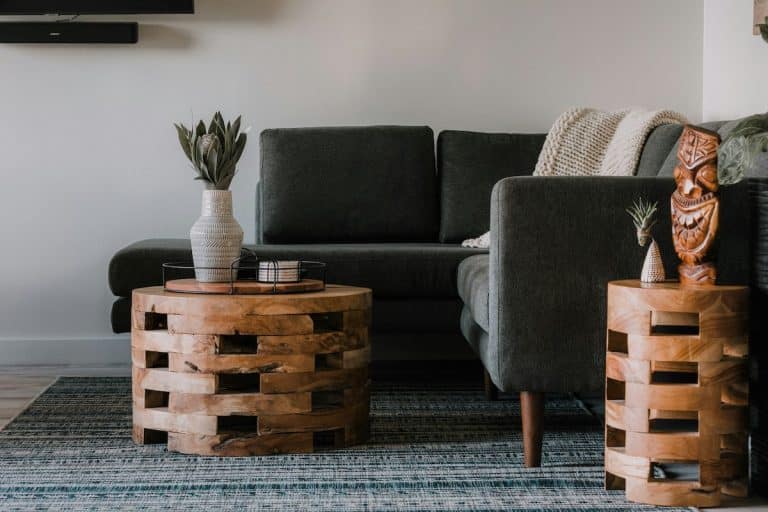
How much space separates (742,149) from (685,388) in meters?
0.59

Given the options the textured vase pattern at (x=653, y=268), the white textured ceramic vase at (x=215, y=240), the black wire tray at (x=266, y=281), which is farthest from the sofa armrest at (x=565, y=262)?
the white textured ceramic vase at (x=215, y=240)

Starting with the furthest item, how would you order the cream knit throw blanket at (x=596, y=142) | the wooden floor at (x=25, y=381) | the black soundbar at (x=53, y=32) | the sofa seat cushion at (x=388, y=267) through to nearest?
the black soundbar at (x=53, y=32) < the cream knit throw blanket at (x=596, y=142) < the sofa seat cushion at (x=388, y=267) < the wooden floor at (x=25, y=381)

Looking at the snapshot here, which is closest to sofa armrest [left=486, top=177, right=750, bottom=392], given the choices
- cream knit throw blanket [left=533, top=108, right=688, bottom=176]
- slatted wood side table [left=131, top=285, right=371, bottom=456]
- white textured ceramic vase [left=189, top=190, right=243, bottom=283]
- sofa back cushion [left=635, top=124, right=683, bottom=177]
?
slatted wood side table [left=131, top=285, right=371, bottom=456]

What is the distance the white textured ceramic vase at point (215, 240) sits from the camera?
93.9 inches

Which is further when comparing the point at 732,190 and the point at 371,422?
the point at 371,422

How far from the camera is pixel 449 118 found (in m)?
3.82

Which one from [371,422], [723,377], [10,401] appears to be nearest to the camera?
A: [723,377]

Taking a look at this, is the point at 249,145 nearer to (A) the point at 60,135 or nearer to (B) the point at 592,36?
(A) the point at 60,135

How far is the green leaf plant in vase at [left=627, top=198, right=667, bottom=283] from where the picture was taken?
197 centimetres

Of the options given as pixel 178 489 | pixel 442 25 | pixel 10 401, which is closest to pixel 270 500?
pixel 178 489

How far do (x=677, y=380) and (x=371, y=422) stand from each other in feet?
2.84

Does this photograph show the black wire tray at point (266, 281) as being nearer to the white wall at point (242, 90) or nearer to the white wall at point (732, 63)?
the white wall at point (242, 90)

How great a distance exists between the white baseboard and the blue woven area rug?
929 millimetres

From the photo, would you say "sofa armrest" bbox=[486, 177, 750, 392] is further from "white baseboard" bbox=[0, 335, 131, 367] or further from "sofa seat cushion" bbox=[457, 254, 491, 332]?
"white baseboard" bbox=[0, 335, 131, 367]
